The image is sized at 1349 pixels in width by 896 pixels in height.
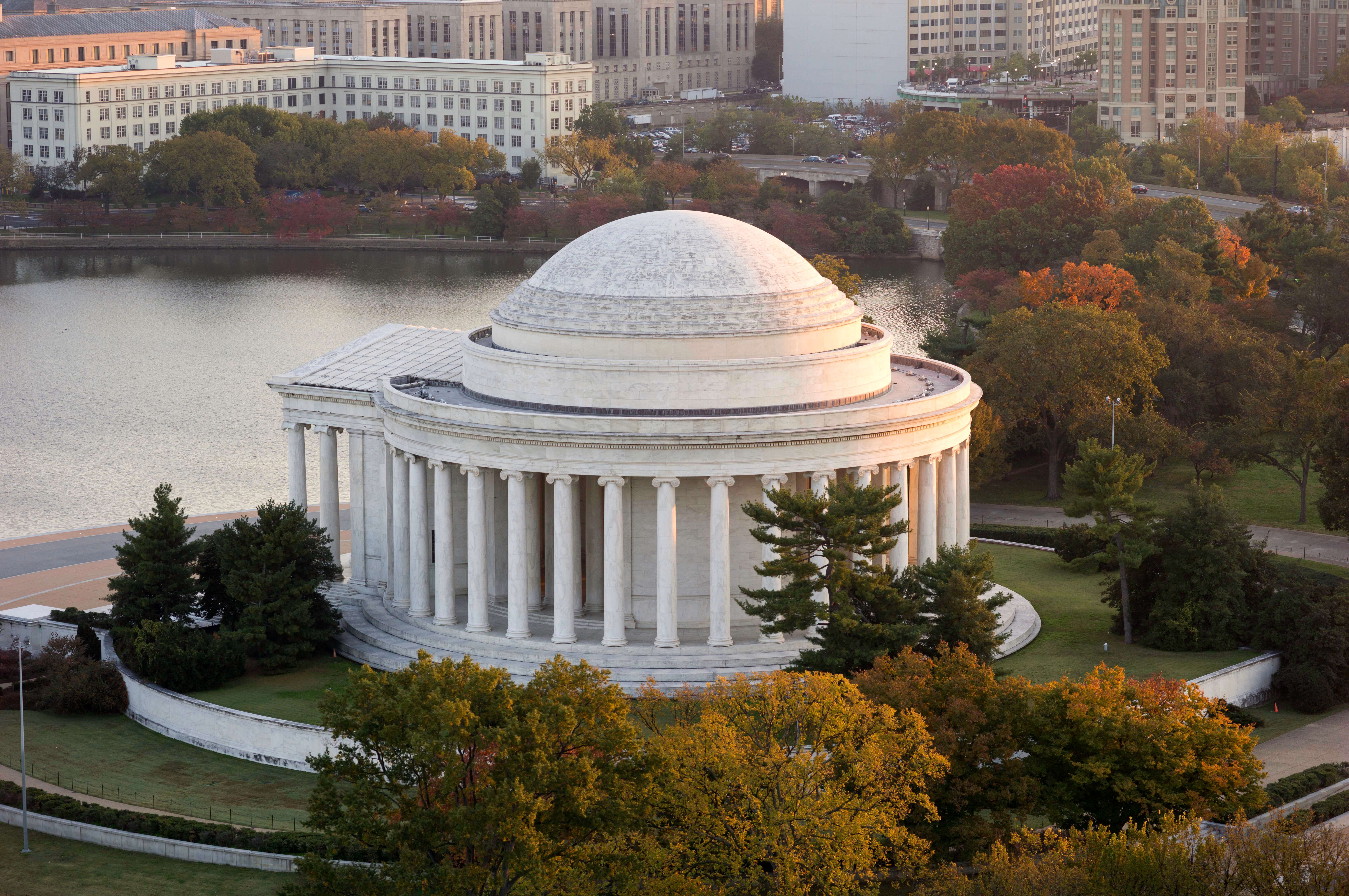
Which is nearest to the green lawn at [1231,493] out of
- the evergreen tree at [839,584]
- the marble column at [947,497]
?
the marble column at [947,497]

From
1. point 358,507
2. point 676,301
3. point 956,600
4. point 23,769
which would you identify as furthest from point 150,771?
point 956,600

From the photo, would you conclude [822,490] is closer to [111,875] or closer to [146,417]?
[111,875]

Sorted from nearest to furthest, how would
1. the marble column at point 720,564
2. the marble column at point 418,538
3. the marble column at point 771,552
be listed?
the marble column at point 720,564, the marble column at point 771,552, the marble column at point 418,538

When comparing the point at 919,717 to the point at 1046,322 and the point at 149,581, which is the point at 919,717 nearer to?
the point at 149,581

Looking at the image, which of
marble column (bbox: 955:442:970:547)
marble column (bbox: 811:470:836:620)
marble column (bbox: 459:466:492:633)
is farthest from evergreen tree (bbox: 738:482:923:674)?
marble column (bbox: 459:466:492:633)

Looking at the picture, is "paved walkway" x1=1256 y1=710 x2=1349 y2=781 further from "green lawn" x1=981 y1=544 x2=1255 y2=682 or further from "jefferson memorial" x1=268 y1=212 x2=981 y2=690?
"jefferson memorial" x1=268 y1=212 x2=981 y2=690

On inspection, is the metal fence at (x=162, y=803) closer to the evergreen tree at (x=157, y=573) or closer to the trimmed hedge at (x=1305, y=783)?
the evergreen tree at (x=157, y=573)

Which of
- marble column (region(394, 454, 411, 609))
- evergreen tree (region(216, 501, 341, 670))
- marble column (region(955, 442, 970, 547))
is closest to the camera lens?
evergreen tree (region(216, 501, 341, 670))
